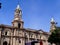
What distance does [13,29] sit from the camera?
2731 inches

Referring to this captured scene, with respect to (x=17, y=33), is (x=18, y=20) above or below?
above

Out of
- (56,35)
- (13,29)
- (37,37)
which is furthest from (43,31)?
(56,35)

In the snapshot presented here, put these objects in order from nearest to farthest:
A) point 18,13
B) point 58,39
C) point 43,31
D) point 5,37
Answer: point 58,39 < point 5,37 < point 18,13 < point 43,31

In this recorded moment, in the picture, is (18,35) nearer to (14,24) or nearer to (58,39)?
(14,24)

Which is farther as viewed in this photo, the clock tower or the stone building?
the clock tower

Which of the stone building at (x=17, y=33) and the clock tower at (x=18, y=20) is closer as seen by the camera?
the stone building at (x=17, y=33)

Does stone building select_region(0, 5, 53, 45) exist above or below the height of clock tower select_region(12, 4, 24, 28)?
below

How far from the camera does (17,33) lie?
228 ft

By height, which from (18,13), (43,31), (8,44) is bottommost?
(8,44)

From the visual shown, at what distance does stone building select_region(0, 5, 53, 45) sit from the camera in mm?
66875

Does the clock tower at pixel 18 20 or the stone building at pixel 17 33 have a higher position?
the clock tower at pixel 18 20

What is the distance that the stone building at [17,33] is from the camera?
66875 millimetres

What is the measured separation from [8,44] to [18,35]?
5.21 metres

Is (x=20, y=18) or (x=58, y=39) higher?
(x=20, y=18)
